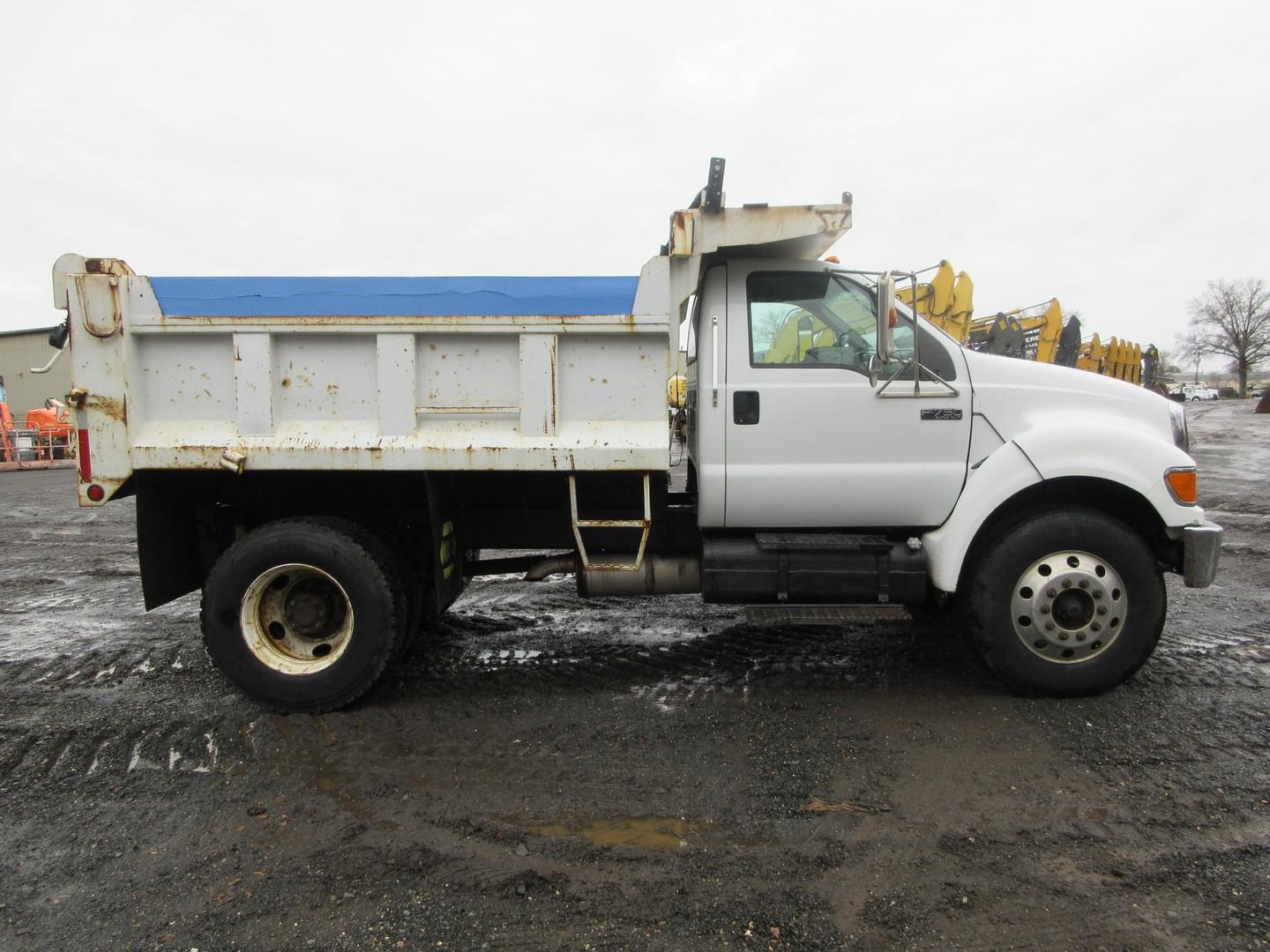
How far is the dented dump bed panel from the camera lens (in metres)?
3.78

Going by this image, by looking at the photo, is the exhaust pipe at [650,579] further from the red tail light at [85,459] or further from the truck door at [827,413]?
the red tail light at [85,459]

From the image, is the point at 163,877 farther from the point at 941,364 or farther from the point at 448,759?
the point at 941,364

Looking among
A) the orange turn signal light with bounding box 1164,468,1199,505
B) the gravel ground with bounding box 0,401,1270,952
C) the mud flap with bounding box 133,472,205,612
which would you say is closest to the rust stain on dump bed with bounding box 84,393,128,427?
the mud flap with bounding box 133,472,205,612

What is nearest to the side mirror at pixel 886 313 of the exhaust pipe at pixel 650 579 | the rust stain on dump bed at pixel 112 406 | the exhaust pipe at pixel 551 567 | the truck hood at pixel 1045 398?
the truck hood at pixel 1045 398

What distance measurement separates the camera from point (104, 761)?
3.48 metres

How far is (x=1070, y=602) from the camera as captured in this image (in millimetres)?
3877

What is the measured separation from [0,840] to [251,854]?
3.32ft

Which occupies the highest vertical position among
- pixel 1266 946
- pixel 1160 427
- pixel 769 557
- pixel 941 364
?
pixel 941 364

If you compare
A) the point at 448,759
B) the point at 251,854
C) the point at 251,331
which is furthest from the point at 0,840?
the point at 251,331

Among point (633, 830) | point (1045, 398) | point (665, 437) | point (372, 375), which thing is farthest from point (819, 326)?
point (633, 830)

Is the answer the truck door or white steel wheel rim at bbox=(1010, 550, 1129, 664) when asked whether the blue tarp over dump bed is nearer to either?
the truck door

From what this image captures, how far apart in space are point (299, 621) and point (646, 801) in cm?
216

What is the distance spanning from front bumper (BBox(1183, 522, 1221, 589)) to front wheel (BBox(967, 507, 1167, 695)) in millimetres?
142

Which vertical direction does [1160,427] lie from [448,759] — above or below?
above
